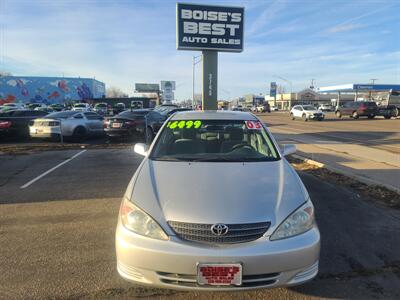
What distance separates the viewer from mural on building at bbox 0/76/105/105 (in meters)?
74.8

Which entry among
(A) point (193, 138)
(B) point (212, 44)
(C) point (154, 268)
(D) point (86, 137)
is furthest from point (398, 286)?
(D) point (86, 137)

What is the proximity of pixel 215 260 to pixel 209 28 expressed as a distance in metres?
15.3

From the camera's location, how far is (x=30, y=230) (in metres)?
5.04

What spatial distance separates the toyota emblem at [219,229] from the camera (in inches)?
116

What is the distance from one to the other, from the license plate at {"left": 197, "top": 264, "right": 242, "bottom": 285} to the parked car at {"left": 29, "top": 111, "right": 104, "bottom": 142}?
14.5m

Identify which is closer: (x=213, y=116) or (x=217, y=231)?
(x=217, y=231)

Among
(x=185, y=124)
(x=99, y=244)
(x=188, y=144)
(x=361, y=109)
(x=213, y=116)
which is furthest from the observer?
(x=361, y=109)

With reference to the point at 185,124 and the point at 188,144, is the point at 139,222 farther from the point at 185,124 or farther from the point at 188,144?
the point at 185,124

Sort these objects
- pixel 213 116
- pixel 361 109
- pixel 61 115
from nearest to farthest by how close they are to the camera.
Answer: pixel 213 116
pixel 61 115
pixel 361 109

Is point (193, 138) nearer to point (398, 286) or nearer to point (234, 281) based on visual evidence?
point (234, 281)

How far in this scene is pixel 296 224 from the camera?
3.14m

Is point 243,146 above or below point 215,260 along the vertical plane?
above

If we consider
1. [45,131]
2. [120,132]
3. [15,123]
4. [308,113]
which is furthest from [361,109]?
[15,123]

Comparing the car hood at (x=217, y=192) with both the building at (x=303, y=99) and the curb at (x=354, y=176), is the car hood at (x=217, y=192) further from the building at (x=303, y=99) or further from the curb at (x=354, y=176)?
the building at (x=303, y=99)
